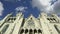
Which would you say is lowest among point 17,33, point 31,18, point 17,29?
point 17,33

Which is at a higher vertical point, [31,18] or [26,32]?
[31,18]

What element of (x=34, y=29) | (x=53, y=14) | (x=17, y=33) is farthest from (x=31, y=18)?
(x=17, y=33)

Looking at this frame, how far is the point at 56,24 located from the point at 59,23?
1418 mm

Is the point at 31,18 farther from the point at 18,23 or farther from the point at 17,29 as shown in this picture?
the point at 17,29

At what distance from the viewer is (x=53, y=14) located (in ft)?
181

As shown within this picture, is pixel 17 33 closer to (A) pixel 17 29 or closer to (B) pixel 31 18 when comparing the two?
(A) pixel 17 29

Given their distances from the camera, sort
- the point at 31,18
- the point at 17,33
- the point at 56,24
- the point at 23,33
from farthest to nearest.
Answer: the point at 31,18 < the point at 56,24 < the point at 23,33 < the point at 17,33

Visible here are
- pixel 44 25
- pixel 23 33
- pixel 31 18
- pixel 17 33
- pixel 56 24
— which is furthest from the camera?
pixel 31 18

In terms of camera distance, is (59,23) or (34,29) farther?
(59,23)

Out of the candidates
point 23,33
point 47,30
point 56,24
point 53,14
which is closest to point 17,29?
point 23,33

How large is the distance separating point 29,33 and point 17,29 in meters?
3.67

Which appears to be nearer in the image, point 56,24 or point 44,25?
point 44,25

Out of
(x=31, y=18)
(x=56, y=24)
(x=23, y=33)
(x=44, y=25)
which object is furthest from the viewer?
(x=31, y=18)

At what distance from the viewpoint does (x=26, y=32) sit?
39406 millimetres
